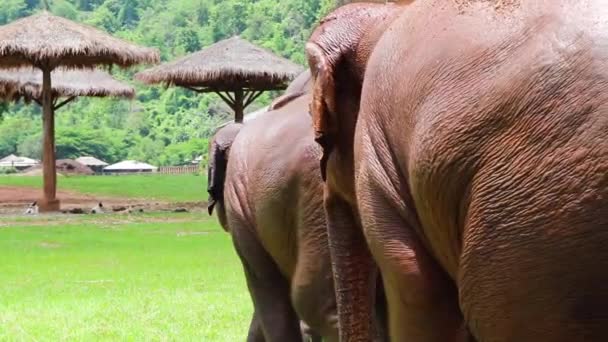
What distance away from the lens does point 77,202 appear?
2566 centimetres

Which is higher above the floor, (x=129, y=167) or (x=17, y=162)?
(x=17, y=162)

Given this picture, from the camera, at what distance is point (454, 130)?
179 centimetres

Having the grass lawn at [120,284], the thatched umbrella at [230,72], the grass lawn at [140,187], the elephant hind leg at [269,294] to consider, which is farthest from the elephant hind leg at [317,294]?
the grass lawn at [140,187]

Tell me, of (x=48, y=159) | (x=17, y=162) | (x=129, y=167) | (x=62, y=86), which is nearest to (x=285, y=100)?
(x=48, y=159)

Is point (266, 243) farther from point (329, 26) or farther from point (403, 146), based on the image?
point (403, 146)

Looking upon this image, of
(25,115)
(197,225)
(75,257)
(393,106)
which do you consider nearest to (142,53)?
(197,225)

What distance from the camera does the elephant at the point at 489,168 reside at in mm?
1588

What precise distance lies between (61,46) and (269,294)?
18090mm

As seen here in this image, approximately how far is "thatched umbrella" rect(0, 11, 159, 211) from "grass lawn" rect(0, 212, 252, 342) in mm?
4748

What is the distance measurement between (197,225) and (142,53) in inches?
226

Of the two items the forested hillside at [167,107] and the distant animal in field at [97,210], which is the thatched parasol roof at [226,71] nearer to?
the distant animal in field at [97,210]

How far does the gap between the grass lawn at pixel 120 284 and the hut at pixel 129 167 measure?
41169mm

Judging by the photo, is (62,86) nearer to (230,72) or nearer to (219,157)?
(230,72)

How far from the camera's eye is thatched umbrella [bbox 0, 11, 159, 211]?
21266mm
